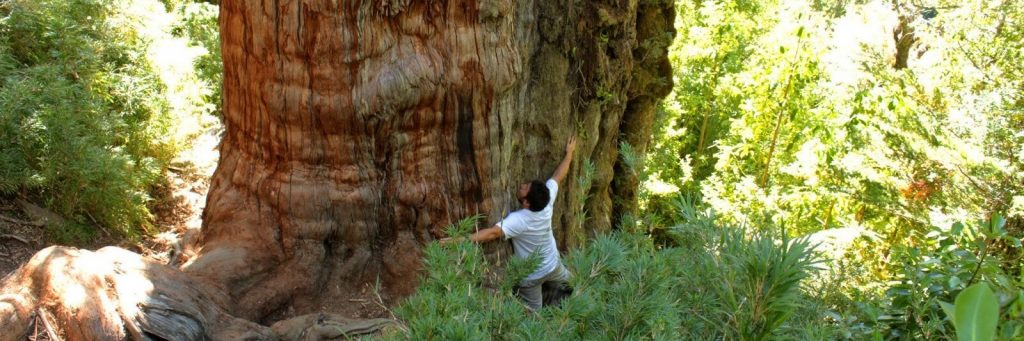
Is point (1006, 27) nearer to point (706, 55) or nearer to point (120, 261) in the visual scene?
point (706, 55)

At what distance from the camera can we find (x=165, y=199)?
812 cm

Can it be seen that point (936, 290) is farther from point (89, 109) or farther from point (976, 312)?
point (89, 109)

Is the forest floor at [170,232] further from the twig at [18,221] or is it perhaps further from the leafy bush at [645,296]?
→ the leafy bush at [645,296]

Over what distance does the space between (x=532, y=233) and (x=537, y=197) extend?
25 cm

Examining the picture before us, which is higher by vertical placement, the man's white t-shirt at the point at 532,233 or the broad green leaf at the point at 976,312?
the broad green leaf at the point at 976,312

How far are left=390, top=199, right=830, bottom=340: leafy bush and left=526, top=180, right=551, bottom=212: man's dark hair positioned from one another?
7.12 feet

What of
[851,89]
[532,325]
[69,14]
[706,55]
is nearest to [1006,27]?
[851,89]

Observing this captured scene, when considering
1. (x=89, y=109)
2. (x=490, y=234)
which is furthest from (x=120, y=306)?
(x=89, y=109)

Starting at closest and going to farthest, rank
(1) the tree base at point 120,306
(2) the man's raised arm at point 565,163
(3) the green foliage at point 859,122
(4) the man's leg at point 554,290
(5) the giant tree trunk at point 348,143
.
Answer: (1) the tree base at point 120,306 < (5) the giant tree trunk at point 348,143 < (4) the man's leg at point 554,290 < (2) the man's raised arm at point 565,163 < (3) the green foliage at point 859,122

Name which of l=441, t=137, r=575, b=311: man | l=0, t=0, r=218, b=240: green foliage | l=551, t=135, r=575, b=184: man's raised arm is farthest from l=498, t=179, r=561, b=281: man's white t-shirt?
l=0, t=0, r=218, b=240: green foliage

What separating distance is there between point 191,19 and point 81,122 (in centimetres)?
498

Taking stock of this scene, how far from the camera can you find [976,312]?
1.81 metres

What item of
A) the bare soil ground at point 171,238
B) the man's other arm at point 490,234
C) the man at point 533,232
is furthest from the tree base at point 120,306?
the man at point 533,232

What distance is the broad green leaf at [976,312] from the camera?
1.81 meters
